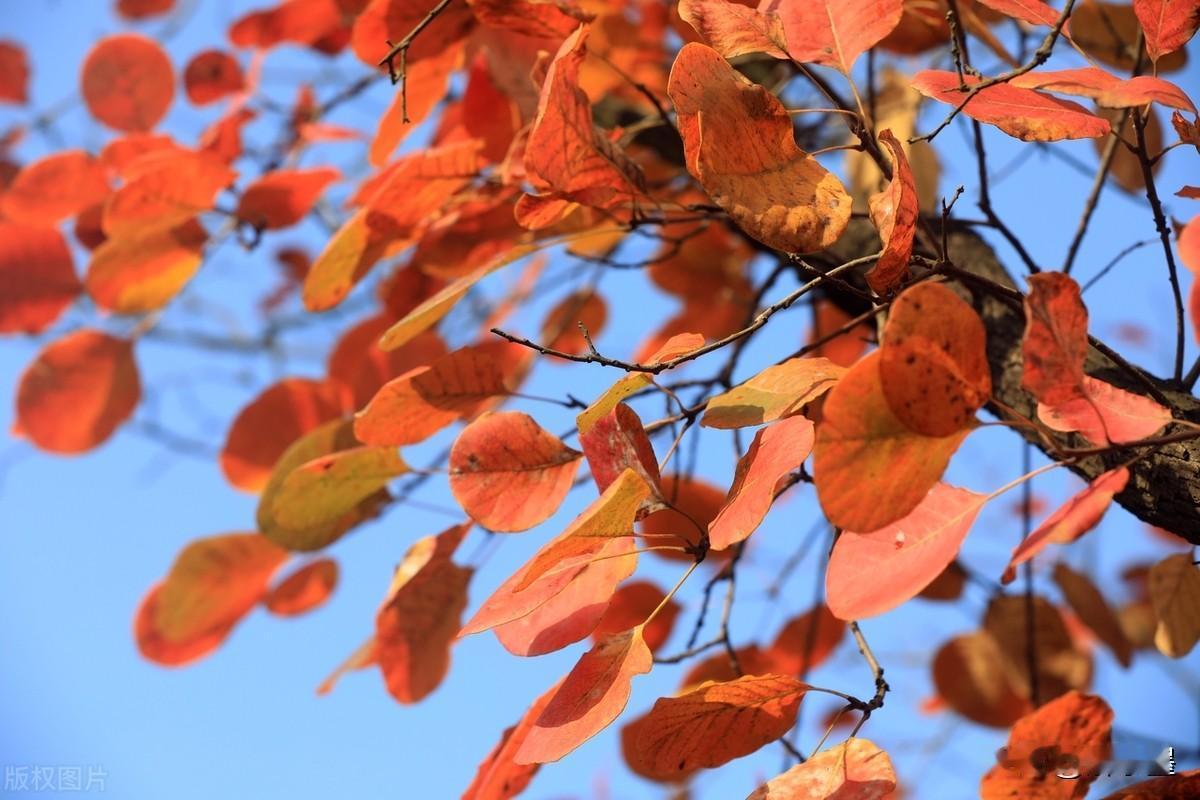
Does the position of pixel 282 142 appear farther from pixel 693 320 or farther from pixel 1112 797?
pixel 1112 797

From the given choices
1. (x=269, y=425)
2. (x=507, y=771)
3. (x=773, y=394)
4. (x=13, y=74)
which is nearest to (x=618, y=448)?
(x=773, y=394)

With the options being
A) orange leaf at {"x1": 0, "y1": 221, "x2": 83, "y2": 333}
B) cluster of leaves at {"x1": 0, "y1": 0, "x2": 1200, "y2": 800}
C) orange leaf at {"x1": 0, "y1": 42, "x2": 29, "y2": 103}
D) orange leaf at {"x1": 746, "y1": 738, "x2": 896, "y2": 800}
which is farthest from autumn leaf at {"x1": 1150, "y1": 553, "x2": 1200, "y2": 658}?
orange leaf at {"x1": 0, "y1": 42, "x2": 29, "y2": 103}

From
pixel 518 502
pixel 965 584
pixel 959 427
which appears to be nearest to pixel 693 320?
pixel 965 584

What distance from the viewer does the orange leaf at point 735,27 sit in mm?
456

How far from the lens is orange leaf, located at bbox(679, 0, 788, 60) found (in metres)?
0.46

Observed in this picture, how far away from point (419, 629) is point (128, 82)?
1.96 ft

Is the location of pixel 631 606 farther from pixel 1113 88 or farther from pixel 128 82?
pixel 128 82

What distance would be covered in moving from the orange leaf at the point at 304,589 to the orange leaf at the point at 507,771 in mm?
339

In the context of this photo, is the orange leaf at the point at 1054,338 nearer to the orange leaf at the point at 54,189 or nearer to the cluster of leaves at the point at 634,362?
the cluster of leaves at the point at 634,362

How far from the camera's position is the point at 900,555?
1.25 feet

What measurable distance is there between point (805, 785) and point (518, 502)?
19cm

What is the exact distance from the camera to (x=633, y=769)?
2.37ft

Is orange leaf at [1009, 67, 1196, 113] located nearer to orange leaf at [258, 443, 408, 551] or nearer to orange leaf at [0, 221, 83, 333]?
orange leaf at [258, 443, 408, 551]

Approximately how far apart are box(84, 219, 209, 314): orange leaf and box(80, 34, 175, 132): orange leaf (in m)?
0.18
